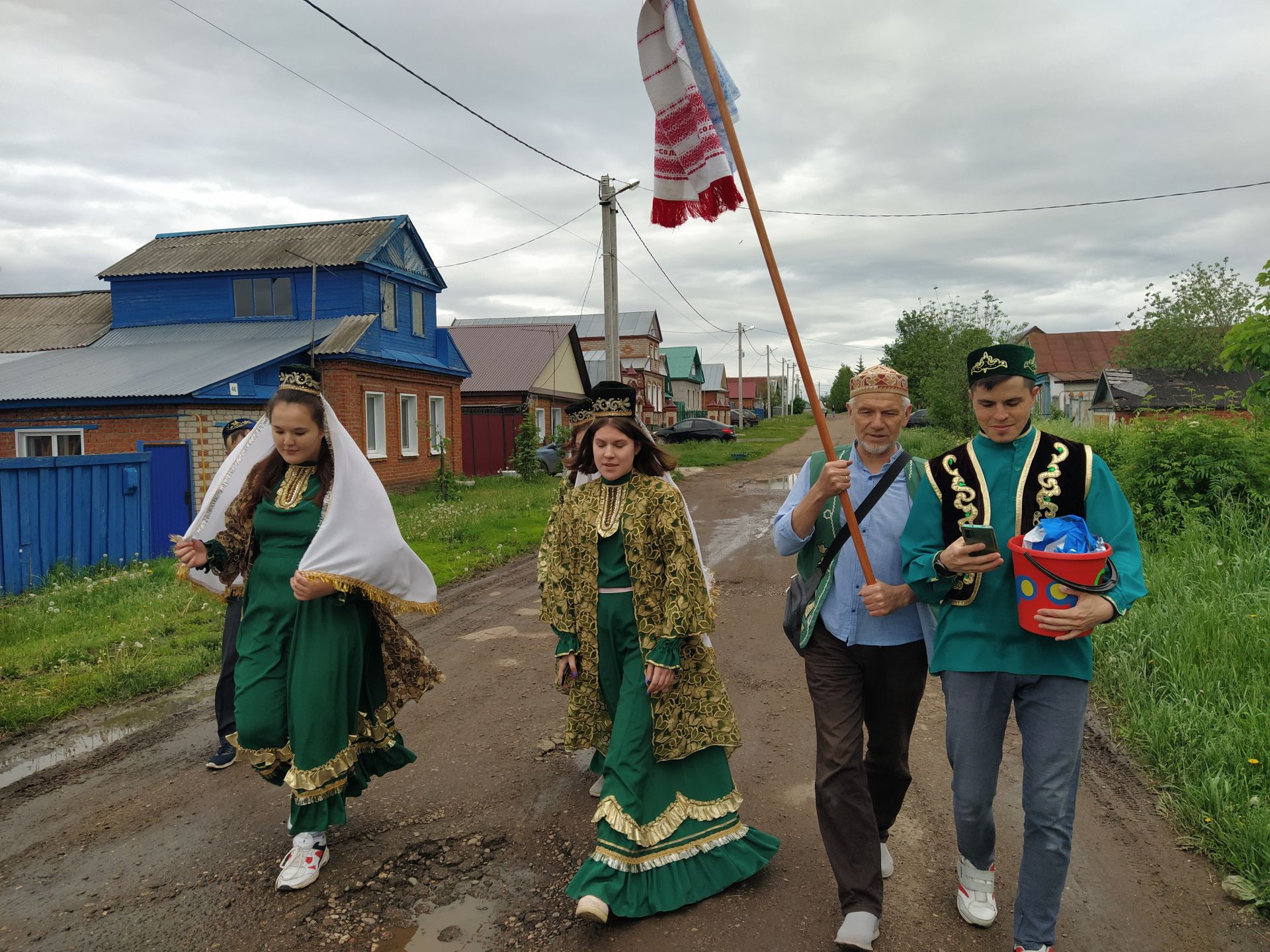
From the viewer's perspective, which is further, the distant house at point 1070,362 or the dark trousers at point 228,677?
the distant house at point 1070,362

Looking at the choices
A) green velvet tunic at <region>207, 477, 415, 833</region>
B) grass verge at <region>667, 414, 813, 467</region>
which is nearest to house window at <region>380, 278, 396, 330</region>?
grass verge at <region>667, 414, 813, 467</region>

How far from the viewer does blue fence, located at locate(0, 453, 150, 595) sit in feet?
29.8

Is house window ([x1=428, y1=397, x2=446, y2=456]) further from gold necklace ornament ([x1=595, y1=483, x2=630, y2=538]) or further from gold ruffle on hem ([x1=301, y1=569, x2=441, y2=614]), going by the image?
gold necklace ornament ([x1=595, y1=483, x2=630, y2=538])

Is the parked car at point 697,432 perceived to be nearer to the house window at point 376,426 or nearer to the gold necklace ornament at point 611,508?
the house window at point 376,426

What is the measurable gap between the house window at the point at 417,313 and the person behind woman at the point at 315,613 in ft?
61.9

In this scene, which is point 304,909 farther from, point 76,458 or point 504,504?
point 504,504

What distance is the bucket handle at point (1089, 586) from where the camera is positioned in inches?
96.7

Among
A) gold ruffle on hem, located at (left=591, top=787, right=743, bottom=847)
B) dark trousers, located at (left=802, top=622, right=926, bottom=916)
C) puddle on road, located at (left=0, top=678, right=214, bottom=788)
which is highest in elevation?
dark trousers, located at (left=802, top=622, right=926, bottom=916)

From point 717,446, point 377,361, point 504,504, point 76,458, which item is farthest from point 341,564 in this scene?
point 717,446

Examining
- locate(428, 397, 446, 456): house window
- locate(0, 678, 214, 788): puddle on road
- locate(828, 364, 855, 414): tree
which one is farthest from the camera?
locate(828, 364, 855, 414): tree

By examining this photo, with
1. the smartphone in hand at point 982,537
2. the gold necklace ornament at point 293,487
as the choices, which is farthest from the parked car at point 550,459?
the smartphone in hand at point 982,537

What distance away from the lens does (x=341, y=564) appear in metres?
3.30

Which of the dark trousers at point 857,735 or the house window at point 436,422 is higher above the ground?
the house window at point 436,422

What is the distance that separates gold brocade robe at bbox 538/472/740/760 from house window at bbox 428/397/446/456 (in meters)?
18.8
